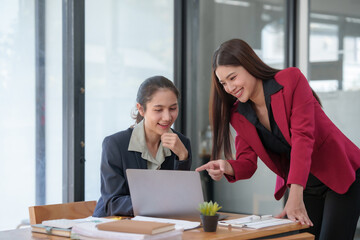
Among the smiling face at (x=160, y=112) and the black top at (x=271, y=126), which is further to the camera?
the smiling face at (x=160, y=112)

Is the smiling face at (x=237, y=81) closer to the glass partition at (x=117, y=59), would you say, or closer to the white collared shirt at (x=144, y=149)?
the white collared shirt at (x=144, y=149)

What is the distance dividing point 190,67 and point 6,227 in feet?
6.21

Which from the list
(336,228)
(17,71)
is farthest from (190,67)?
(336,228)

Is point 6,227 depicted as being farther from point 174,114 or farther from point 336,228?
point 336,228

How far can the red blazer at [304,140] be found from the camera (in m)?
1.95

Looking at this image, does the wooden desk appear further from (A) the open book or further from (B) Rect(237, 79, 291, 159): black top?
(B) Rect(237, 79, 291, 159): black top

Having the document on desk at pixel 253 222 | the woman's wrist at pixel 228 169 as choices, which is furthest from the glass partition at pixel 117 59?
the document on desk at pixel 253 222

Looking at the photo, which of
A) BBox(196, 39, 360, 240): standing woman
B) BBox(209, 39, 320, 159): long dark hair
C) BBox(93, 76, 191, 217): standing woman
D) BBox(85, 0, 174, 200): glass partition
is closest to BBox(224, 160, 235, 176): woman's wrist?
BBox(196, 39, 360, 240): standing woman

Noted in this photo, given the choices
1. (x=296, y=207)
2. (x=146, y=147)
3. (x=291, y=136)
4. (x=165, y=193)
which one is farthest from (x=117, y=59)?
(x=296, y=207)

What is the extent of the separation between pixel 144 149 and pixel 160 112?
18 centimetres

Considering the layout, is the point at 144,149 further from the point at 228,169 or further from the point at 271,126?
the point at 271,126

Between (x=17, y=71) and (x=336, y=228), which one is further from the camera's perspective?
(x=17, y=71)

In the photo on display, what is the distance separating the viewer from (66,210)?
214cm

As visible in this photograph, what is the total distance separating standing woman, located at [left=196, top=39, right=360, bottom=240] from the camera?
6.63ft
